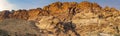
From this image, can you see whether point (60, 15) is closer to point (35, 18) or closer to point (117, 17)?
point (35, 18)

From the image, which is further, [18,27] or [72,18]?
[72,18]

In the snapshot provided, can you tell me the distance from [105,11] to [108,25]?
845 cm

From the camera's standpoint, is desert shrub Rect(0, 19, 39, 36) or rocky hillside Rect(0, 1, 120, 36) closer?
desert shrub Rect(0, 19, 39, 36)

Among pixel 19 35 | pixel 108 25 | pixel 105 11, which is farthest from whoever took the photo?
pixel 105 11

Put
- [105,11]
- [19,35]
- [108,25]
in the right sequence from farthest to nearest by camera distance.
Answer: [105,11] → [108,25] → [19,35]

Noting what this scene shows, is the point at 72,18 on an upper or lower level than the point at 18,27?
upper

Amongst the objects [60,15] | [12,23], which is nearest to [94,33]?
[60,15]

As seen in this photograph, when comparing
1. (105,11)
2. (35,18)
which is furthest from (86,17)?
(35,18)

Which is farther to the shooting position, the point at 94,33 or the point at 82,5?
the point at 82,5

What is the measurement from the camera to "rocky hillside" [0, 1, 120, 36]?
96.9 m

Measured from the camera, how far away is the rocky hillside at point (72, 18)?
9694 cm

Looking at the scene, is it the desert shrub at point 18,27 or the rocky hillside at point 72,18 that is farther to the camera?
the rocky hillside at point 72,18

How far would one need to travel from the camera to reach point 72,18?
10531 centimetres

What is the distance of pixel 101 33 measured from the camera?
94.5m
